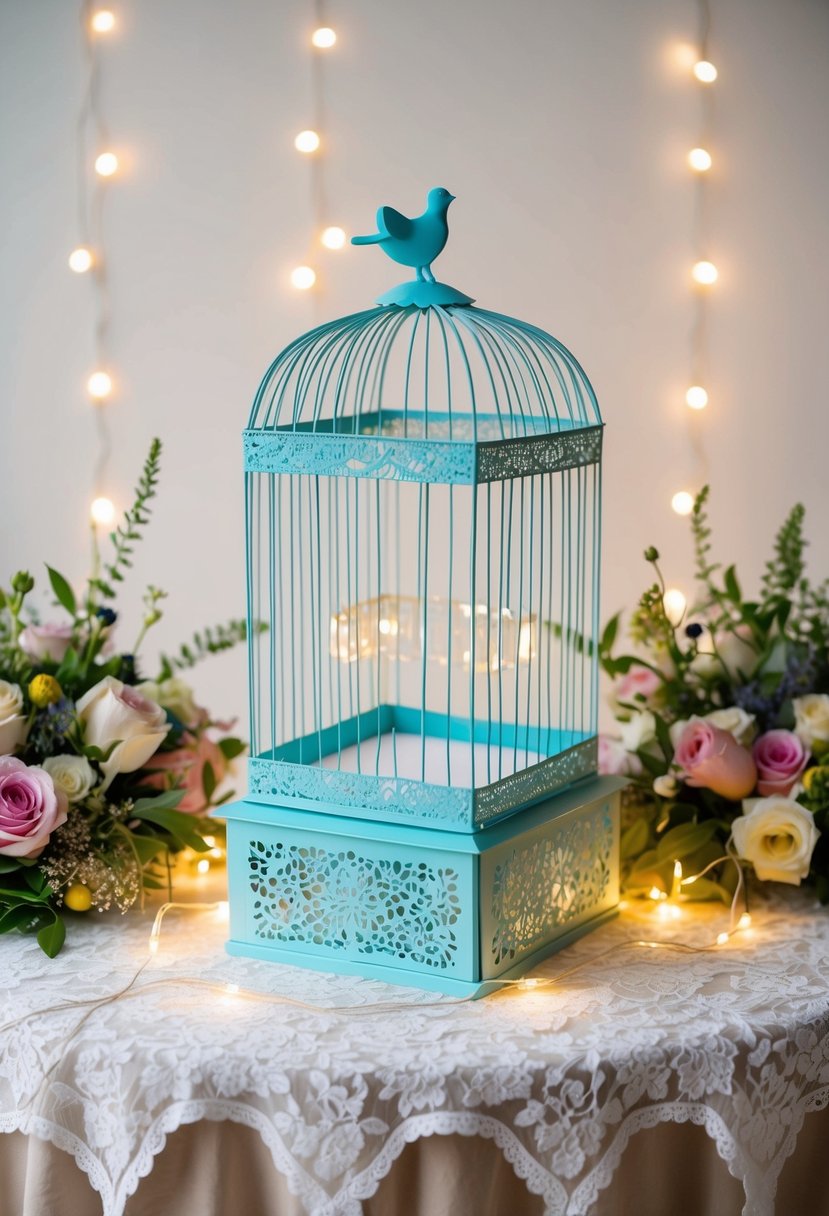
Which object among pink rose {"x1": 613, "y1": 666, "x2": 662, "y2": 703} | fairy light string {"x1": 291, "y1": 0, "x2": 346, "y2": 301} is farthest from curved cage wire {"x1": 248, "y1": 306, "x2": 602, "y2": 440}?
pink rose {"x1": 613, "y1": 666, "x2": 662, "y2": 703}

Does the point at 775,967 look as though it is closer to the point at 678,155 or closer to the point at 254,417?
the point at 254,417

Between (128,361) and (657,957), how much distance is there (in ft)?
7.50

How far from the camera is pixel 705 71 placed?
9.95ft

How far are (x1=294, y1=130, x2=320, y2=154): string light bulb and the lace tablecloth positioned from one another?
7.18 ft

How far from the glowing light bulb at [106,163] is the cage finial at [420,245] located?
1.79 meters

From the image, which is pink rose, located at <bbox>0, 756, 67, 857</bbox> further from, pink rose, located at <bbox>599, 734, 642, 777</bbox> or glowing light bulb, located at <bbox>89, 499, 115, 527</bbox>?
glowing light bulb, located at <bbox>89, 499, 115, 527</bbox>

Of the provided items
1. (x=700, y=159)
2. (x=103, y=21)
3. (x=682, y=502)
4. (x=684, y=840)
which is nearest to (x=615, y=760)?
(x=684, y=840)

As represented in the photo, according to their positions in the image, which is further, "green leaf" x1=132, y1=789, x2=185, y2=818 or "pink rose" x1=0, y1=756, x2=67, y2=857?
"green leaf" x1=132, y1=789, x2=185, y2=818

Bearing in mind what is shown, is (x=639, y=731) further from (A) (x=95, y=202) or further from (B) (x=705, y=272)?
(A) (x=95, y=202)

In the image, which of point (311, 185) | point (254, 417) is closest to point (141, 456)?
point (311, 185)

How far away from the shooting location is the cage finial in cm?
186

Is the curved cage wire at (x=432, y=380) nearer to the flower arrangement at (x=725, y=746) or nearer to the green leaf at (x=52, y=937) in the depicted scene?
the flower arrangement at (x=725, y=746)

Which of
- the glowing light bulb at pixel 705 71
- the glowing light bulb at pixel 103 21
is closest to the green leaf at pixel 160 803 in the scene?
the glowing light bulb at pixel 705 71

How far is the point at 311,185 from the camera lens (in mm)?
3346
